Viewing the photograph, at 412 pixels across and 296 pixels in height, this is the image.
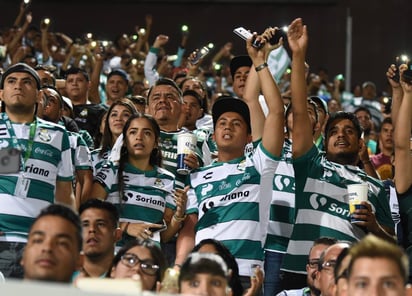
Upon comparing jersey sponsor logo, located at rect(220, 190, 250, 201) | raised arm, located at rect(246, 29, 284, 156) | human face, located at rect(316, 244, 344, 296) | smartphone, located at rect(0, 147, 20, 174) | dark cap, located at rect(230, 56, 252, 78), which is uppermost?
dark cap, located at rect(230, 56, 252, 78)

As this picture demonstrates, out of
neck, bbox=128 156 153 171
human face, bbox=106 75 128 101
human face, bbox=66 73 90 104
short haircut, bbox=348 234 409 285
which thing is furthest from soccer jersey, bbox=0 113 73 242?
human face, bbox=106 75 128 101

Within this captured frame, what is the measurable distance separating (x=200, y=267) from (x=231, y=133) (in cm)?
188

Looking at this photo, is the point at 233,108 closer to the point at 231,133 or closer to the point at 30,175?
the point at 231,133

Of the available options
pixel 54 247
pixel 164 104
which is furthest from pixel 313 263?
pixel 164 104

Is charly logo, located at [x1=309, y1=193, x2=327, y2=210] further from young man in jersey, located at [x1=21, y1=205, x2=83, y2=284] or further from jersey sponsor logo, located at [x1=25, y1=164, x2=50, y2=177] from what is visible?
young man in jersey, located at [x1=21, y1=205, x2=83, y2=284]

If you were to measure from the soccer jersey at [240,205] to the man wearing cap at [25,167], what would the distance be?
0.78 meters

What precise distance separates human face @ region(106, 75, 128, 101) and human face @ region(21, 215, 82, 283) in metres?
5.28

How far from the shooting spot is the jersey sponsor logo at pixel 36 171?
6.08 metres

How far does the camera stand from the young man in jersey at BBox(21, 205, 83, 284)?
4.31 m

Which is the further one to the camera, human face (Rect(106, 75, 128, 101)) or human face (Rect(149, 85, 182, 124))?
human face (Rect(106, 75, 128, 101))

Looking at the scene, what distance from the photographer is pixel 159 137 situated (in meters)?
7.20

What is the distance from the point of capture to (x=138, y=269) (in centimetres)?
529

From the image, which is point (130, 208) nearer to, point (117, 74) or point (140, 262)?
point (140, 262)

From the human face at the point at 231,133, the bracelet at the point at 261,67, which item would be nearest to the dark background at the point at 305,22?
the human face at the point at 231,133
